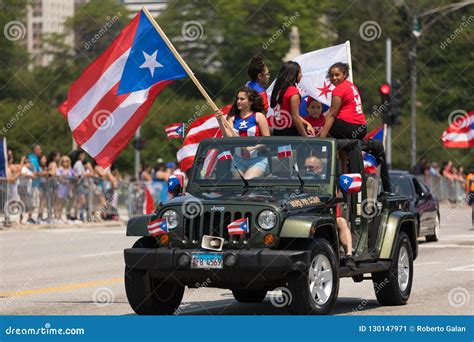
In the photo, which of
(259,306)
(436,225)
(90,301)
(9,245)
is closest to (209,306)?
(259,306)

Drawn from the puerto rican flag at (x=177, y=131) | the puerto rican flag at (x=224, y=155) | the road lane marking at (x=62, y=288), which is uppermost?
the puerto rican flag at (x=177, y=131)

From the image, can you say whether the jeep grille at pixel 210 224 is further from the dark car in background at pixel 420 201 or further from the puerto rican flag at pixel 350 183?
the dark car in background at pixel 420 201

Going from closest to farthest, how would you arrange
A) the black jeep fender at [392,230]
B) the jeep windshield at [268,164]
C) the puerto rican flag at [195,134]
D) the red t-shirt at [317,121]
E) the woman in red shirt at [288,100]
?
the jeep windshield at [268,164] → the woman in red shirt at [288,100] → the black jeep fender at [392,230] → the red t-shirt at [317,121] → the puerto rican flag at [195,134]

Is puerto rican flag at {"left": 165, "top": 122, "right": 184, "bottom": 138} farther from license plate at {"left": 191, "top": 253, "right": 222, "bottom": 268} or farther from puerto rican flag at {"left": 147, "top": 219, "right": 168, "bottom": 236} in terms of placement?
license plate at {"left": 191, "top": 253, "right": 222, "bottom": 268}

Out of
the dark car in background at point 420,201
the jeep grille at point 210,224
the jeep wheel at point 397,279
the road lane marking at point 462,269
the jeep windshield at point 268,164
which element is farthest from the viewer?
the dark car in background at point 420,201

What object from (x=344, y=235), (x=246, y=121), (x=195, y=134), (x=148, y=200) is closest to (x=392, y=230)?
(x=344, y=235)

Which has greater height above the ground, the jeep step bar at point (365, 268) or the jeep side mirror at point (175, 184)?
the jeep side mirror at point (175, 184)

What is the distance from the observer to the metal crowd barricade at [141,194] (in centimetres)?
3662

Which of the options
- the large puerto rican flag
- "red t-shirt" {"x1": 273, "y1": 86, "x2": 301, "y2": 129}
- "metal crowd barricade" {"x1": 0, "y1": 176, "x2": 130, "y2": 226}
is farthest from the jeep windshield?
"metal crowd barricade" {"x1": 0, "y1": 176, "x2": 130, "y2": 226}

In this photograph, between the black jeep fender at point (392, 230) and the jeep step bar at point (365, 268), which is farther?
the black jeep fender at point (392, 230)

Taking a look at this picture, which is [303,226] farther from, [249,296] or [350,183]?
[249,296]

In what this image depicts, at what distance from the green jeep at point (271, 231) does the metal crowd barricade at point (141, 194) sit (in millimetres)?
22737

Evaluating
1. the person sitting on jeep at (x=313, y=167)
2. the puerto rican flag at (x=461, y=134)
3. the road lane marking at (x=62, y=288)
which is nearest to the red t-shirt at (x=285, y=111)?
the person sitting on jeep at (x=313, y=167)

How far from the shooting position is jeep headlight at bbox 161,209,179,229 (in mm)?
12273
